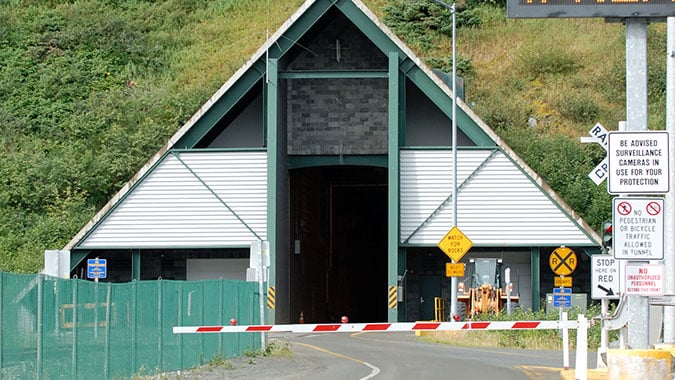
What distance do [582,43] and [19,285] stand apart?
63.9m

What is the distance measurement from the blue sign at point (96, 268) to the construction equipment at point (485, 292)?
13877 mm

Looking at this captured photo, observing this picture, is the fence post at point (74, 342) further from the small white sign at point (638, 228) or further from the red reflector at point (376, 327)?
the small white sign at point (638, 228)

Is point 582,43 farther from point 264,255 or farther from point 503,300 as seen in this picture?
point 264,255

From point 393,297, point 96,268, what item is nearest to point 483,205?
point 393,297

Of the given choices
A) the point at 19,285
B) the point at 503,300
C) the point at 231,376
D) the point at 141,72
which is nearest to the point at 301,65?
the point at 503,300

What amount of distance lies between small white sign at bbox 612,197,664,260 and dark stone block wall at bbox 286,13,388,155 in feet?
113

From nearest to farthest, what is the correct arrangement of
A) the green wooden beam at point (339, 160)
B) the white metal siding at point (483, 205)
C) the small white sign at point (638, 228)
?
the small white sign at point (638, 228) → the white metal siding at point (483, 205) → the green wooden beam at point (339, 160)

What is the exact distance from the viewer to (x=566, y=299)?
36719 mm

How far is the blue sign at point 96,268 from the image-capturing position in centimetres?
4762

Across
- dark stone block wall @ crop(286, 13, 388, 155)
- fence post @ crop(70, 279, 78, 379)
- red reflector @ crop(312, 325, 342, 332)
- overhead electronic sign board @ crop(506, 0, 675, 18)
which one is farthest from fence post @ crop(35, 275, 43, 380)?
dark stone block wall @ crop(286, 13, 388, 155)

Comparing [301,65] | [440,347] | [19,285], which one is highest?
[301,65]

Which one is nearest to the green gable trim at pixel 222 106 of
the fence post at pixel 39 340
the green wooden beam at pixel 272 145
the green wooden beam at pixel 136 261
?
the green wooden beam at pixel 272 145

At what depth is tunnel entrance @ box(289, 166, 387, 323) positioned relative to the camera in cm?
5338

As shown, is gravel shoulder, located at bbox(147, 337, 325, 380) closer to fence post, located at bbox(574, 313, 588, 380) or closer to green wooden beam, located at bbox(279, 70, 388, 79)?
fence post, located at bbox(574, 313, 588, 380)
